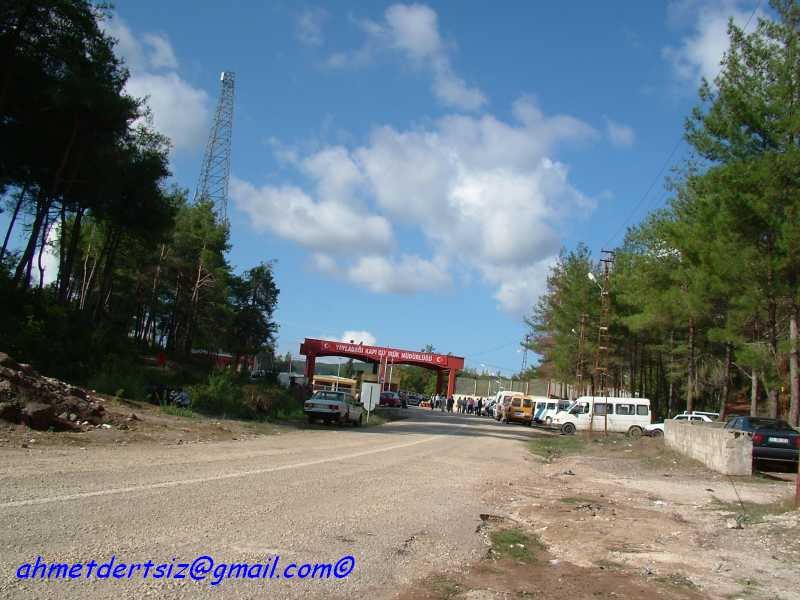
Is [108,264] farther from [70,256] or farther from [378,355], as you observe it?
[378,355]

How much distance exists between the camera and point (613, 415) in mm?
38062

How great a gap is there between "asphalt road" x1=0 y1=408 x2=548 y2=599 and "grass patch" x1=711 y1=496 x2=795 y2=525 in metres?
3.66

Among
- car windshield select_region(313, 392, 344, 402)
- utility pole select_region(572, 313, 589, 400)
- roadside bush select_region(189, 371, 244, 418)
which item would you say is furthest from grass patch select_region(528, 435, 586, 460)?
utility pole select_region(572, 313, 589, 400)

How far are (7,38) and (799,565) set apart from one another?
28852 millimetres

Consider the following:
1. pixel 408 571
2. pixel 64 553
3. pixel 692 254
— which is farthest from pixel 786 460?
pixel 64 553

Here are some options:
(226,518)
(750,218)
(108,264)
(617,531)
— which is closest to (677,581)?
(617,531)

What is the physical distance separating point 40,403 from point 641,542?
12.2m

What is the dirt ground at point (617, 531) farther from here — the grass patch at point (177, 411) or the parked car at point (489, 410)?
the parked car at point (489, 410)

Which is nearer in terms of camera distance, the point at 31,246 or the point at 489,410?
the point at 31,246

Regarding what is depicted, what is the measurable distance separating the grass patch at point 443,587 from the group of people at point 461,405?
6844 centimetres

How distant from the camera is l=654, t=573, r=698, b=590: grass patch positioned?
20.4ft

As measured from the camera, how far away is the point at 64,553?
5.21 meters

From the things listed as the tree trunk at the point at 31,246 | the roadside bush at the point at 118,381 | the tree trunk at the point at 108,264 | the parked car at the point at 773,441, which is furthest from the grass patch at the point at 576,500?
the tree trunk at the point at 108,264

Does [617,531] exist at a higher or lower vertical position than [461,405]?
lower
